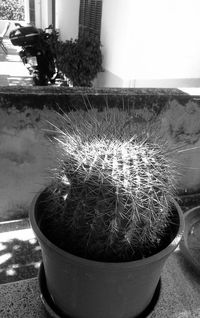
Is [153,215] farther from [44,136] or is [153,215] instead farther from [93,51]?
[93,51]

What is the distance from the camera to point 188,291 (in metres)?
2.01

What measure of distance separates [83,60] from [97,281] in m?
5.57

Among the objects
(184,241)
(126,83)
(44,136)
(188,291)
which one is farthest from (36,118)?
(126,83)

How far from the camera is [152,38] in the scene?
5.43 metres

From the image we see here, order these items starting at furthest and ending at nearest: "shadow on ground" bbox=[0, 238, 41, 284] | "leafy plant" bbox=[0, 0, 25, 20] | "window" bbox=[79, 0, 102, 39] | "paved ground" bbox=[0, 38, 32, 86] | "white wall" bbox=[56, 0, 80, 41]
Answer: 1. "leafy plant" bbox=[0, 0, 25, 20]
2. "paved ground" bbox=[0, 38, 32, 86]
3. "white wall" bbox=[56, 0, 80, 41]
4. "window" bbox=[79, 0, 102, 39]
5. "shadow on ground" bbox=[0, 238, 41, 284]

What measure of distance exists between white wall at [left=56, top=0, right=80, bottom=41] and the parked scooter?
3.51 ft

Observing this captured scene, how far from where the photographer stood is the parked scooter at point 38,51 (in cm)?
755

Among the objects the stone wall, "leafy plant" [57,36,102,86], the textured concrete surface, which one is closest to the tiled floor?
the textured concrete surface

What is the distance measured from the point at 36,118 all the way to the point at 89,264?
3.88ft

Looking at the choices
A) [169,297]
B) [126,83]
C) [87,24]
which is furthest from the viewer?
[87,24]

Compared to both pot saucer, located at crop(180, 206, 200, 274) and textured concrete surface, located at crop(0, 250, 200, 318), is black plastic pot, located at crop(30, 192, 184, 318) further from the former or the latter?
pot saucer, located at crop(180, 206, 200, 274)

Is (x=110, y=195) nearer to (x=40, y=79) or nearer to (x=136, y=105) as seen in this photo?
(x=136, y=105)

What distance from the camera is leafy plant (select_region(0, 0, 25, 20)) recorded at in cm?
2356

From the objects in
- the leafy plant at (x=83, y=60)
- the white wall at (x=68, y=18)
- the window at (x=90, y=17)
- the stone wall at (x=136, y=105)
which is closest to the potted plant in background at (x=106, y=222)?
the stone wall at (x=136, y=105)
